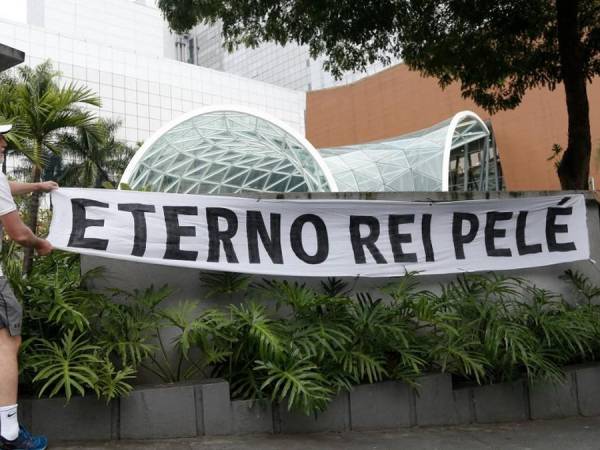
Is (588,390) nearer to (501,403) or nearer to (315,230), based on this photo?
(501,403)

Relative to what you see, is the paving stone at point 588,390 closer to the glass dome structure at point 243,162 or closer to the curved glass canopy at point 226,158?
the glass dome structure at point 243,162

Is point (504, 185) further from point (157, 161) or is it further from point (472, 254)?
point (472, 254)

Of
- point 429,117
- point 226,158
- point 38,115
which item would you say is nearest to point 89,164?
point 226,158

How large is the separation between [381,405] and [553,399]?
1.61 metres

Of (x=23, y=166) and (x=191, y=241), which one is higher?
(x=23, y=166)

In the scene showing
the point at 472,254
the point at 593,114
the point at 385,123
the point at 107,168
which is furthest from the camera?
the point at 385,123

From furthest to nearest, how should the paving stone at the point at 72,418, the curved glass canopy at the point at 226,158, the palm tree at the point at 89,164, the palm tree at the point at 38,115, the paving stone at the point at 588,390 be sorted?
the palm tree at the point at 89,164
the curved glass canopy at the point at 226,158
the palm tree at the point at 38,115
the paving stone at the point at 588,390
the paving stone at the point at 72,418

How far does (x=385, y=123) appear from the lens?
140ft

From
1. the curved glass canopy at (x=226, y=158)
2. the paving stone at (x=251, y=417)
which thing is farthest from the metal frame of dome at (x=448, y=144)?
the paving stone at (x=251, y=417)

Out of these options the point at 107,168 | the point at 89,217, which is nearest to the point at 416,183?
the point at 107,168

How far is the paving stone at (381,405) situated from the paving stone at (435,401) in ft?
0.30

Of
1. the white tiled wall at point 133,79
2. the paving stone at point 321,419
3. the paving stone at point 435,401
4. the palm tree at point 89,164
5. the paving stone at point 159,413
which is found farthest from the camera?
the white tiled wall at point 133,79

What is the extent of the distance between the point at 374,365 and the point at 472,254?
5.60ft

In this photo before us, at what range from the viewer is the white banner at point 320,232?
14.7 ft
